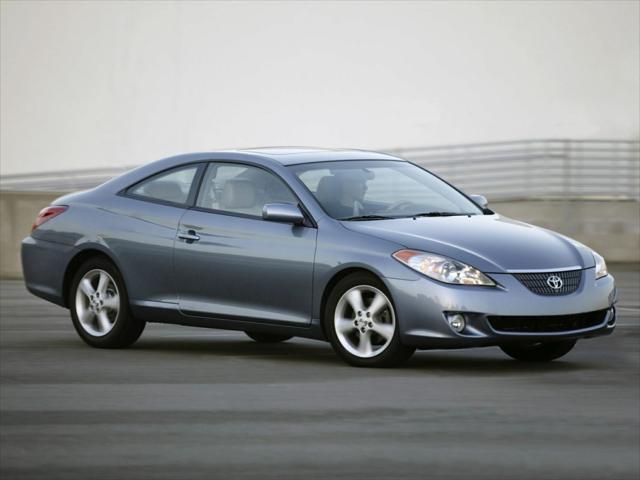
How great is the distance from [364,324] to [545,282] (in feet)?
3.84

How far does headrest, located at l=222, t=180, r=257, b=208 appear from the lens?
37.7ft

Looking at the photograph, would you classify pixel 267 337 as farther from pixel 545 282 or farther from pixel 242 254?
pixel 545 282

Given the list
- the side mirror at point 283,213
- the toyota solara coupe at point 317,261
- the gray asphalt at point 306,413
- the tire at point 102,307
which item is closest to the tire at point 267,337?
the toyota solara coupe at point 317,261

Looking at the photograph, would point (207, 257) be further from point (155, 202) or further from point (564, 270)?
point (564, 270)

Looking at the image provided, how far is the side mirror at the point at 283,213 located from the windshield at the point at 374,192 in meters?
0.23

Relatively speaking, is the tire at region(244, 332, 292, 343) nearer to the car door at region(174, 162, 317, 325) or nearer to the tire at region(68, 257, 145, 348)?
the tire at region(68, 257, 145, 348)

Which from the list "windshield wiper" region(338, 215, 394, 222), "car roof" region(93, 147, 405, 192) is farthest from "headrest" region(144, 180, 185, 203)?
"windshield wiper" region(338, 215, 394, 222)

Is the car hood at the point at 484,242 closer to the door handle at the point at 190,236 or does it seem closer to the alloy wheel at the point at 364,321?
the alloy wheel at the point at 364,321

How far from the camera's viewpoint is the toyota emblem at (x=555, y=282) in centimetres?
1042

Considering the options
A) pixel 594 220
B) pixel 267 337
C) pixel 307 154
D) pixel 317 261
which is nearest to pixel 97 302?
pixel 267 337

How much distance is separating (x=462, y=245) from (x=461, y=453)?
3.09 m

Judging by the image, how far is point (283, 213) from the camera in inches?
428

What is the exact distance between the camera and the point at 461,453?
24.7 ft

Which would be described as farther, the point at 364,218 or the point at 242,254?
the point at 242,254
